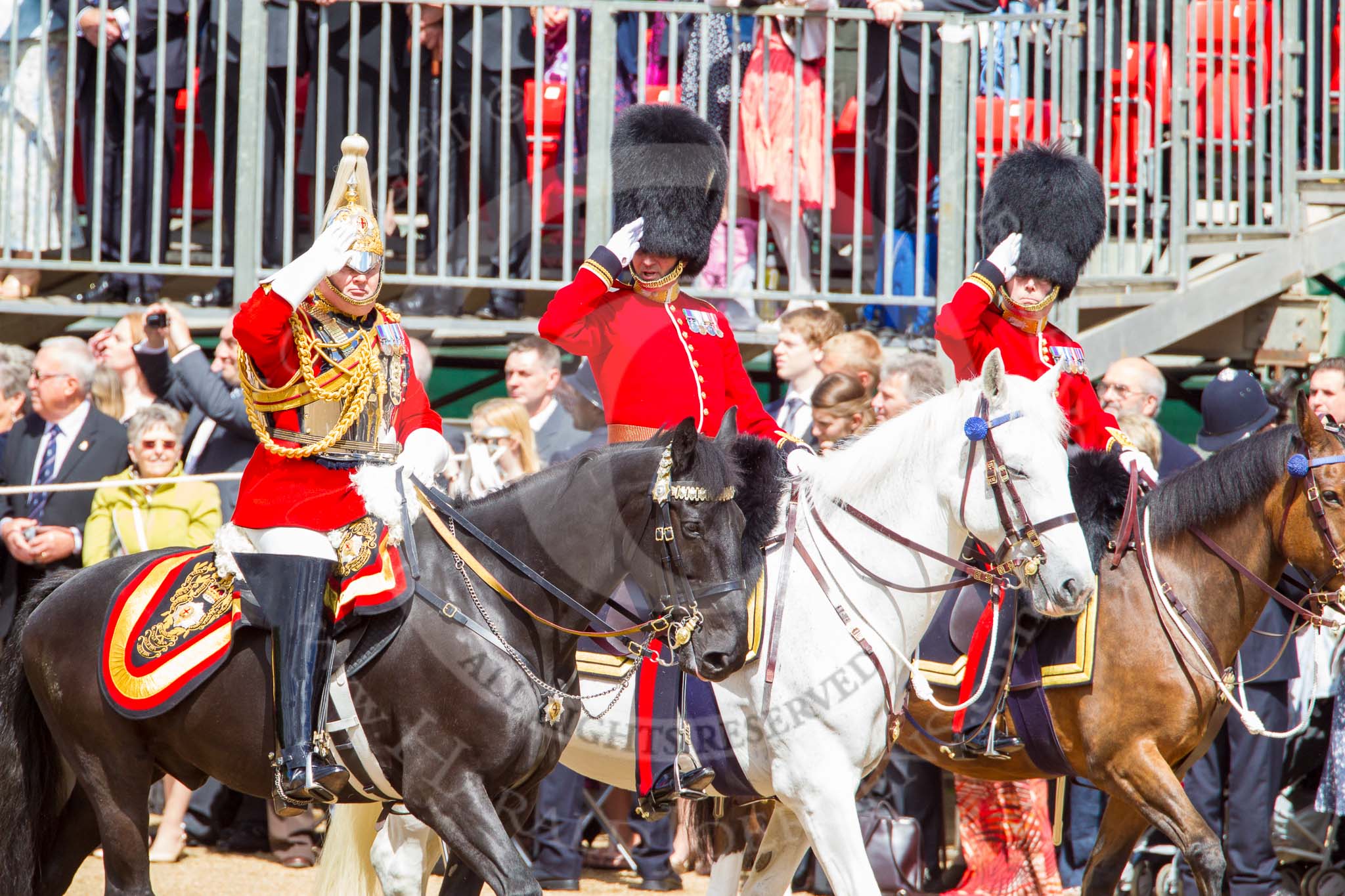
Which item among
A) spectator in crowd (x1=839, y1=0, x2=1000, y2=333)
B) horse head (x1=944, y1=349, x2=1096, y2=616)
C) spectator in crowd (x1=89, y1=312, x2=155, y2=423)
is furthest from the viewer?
spectator in crowd (x1=839, y1=0, x2=1000, y2=333)

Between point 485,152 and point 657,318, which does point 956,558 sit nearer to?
point 657,318

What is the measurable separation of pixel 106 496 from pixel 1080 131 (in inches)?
183

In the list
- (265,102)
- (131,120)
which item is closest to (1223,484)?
(265,102)

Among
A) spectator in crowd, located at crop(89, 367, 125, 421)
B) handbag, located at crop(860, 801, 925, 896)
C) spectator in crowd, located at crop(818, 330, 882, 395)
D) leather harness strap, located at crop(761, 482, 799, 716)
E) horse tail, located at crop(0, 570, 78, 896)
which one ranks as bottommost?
handbag, located at crop(860, 801, 925, 896)

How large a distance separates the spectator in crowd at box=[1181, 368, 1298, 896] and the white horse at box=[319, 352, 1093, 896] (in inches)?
62.9

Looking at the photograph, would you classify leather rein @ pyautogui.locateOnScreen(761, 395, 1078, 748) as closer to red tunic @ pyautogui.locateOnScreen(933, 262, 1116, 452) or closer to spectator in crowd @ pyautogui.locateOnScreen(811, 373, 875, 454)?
red tunic @ pyautogui.locateOnScreen(933, 262, 1116, 452)

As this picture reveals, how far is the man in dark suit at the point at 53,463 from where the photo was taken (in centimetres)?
684

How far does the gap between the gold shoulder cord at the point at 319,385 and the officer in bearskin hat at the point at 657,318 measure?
0.83 metres

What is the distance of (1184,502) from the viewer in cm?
517

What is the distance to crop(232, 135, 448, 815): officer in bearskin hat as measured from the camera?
4035 mm

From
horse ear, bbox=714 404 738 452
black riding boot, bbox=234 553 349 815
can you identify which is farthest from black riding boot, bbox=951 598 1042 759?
black riding boot, bbox=234 553 349 815

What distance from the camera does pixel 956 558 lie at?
15.3ft

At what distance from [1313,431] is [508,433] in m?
2.92

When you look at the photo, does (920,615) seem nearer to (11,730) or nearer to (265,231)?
(11,730)
